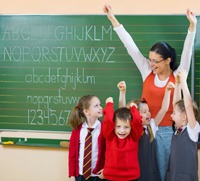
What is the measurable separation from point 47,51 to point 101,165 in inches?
Answer: 43.5

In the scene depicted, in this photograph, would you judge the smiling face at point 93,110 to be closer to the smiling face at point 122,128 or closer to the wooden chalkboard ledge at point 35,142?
the smiling face at point 122,128

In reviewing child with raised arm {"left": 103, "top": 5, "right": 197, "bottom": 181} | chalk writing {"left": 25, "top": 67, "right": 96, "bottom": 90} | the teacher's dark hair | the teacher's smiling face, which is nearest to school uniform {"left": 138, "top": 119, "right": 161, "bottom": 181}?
child with raised arm {"left": 103, "top": 5, "right": 197, "bottom": 181}

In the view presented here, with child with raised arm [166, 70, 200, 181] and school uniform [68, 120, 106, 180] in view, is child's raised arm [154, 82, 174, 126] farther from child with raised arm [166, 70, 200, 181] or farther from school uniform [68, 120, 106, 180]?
school uniform [68, 120, 106, 180]

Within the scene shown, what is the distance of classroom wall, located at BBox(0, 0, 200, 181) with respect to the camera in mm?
3199

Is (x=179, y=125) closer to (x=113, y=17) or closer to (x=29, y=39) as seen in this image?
(x=113, y=17)

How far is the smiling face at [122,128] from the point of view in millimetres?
2643

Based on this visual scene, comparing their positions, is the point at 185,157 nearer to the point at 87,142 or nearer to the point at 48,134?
the point at 87,142

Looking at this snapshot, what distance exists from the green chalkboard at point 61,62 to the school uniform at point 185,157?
29.2 inches

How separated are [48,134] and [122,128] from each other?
3.25ft

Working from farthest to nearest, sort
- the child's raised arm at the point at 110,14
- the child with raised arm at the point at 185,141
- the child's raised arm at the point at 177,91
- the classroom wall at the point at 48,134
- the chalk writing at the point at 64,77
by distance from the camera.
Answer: the chalk writing at the point at 64,77
the classroom wall at the point at 48,134
the child's raised arm at the point at 110,14
the child's raised arm at the point at 177,91
the child with raised arm at the point at 185,141

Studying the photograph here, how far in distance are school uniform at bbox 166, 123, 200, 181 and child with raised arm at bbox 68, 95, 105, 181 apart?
0.57 m

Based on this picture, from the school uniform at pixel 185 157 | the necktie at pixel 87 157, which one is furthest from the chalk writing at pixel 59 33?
the school uniform at pixel 185 157

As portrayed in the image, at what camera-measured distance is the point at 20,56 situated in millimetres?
3395
